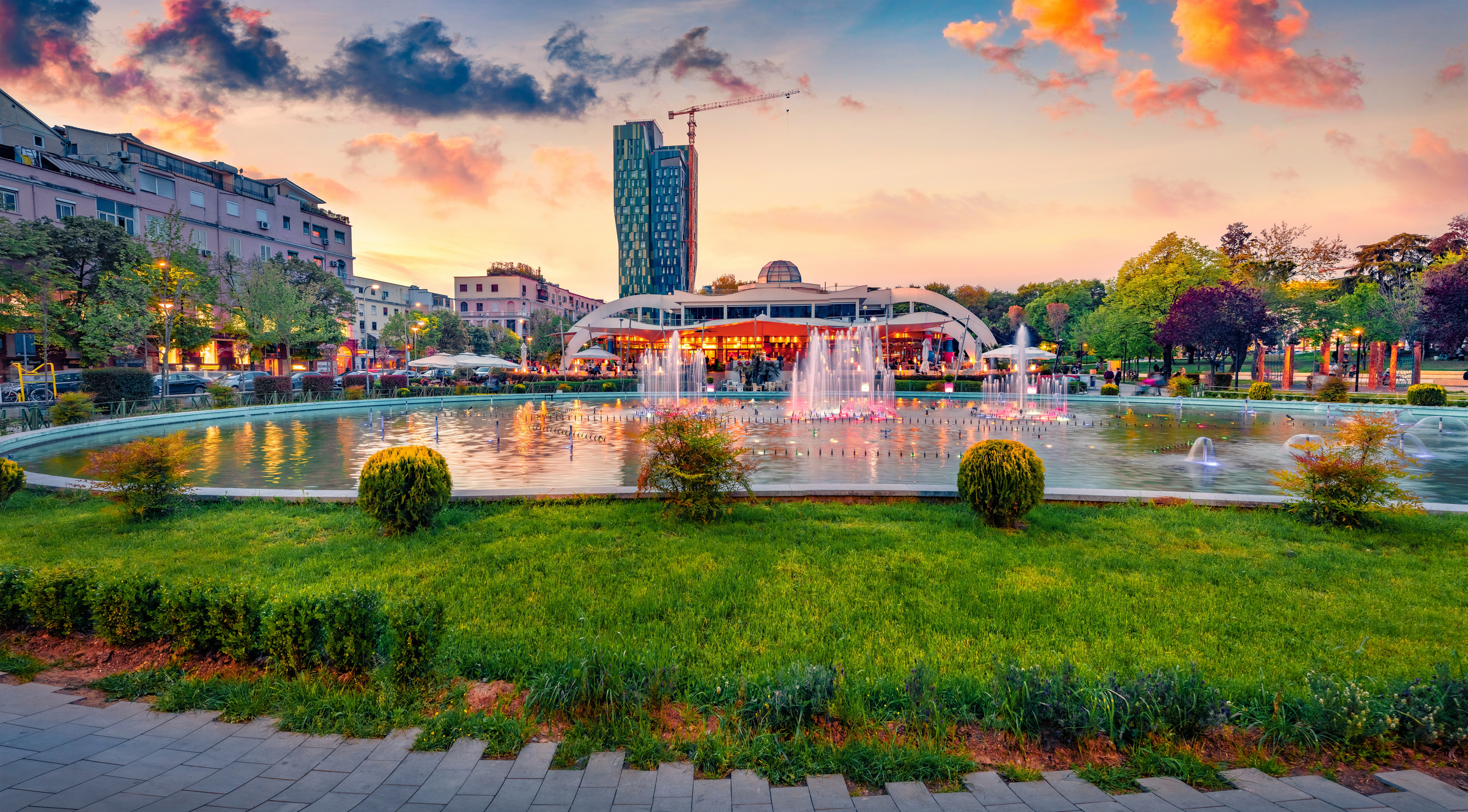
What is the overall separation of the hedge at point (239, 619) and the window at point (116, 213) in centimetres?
4259

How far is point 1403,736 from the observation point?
10.4ft

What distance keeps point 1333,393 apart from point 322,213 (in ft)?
226

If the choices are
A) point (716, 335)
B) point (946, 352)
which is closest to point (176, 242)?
point (716, 335)

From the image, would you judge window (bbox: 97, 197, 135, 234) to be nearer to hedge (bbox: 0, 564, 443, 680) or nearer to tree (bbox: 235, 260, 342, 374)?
tree (bbox: 235, 260, 342, 374)

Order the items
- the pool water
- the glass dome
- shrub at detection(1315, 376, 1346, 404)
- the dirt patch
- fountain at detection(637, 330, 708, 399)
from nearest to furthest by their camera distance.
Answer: the dirt patch < the pool water < shrub at detection(1315, 376, 1346, 404) < fountain at detection(637, 330, 708, 399) < the glass dome

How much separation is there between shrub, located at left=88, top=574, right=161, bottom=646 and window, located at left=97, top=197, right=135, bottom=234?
4301 cm

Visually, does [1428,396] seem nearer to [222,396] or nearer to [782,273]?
[222,396]

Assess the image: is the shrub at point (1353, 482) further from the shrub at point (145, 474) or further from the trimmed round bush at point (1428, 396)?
the trimmed round bush at point (1428, 396)

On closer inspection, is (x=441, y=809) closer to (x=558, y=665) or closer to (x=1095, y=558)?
(x=558, y=665)

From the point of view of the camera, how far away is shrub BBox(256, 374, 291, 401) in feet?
87.0

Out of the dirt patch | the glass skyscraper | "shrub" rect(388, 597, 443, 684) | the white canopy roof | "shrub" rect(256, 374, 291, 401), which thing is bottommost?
the dirt patch

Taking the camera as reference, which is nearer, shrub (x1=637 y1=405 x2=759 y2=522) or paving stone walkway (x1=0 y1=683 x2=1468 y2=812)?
paving stone walkway (x1=0 y1=683 x2=1468 y2=812)

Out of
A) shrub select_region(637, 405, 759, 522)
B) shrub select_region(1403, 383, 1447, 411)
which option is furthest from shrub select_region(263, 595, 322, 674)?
shrub select_region(1403, 383, 1447, 411)

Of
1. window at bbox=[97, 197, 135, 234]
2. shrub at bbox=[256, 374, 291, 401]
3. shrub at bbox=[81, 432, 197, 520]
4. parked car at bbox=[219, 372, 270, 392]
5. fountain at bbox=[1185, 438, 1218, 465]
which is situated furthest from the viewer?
window at bbox=[97, 197, 135, 234]
